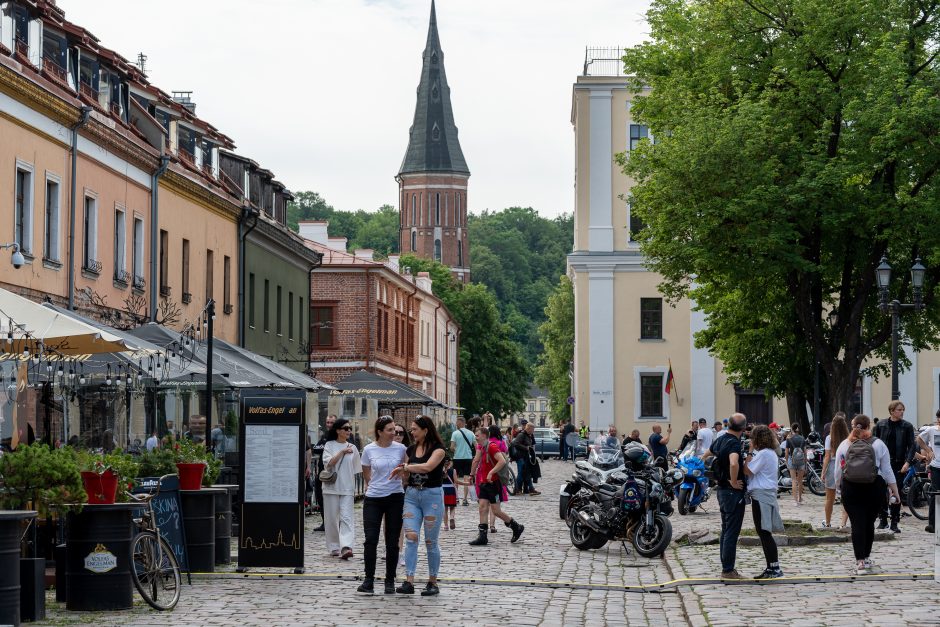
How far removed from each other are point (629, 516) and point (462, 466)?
8219mm

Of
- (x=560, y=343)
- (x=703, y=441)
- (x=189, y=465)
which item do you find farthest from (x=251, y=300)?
(x=560, y=343)

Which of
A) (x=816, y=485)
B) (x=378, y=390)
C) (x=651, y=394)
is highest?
(x=651, y=394)

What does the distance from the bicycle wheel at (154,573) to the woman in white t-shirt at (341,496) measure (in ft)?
15.9

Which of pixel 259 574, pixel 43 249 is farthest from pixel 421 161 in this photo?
pixel 259 574

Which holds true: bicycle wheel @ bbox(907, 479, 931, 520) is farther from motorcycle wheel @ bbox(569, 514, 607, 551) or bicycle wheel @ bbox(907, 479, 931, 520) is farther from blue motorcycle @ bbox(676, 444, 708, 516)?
motorcycle wheel @ bbox(569, 514, 607, 551)

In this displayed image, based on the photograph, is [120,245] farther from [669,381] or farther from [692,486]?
[669,381]

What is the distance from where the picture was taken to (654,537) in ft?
59.7

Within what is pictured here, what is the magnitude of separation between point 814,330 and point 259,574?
20.9m

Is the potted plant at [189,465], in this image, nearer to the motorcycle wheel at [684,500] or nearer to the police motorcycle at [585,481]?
the police motorcycle at [585,481]

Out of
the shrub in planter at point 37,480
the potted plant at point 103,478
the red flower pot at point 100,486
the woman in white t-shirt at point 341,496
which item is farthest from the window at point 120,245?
the shrub in planter at point 37,480

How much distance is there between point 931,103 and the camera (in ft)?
99.0

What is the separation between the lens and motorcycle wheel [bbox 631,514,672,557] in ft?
59.1

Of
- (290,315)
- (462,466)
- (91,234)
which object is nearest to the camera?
(462,466)

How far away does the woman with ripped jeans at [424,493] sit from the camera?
1369 centimetres
